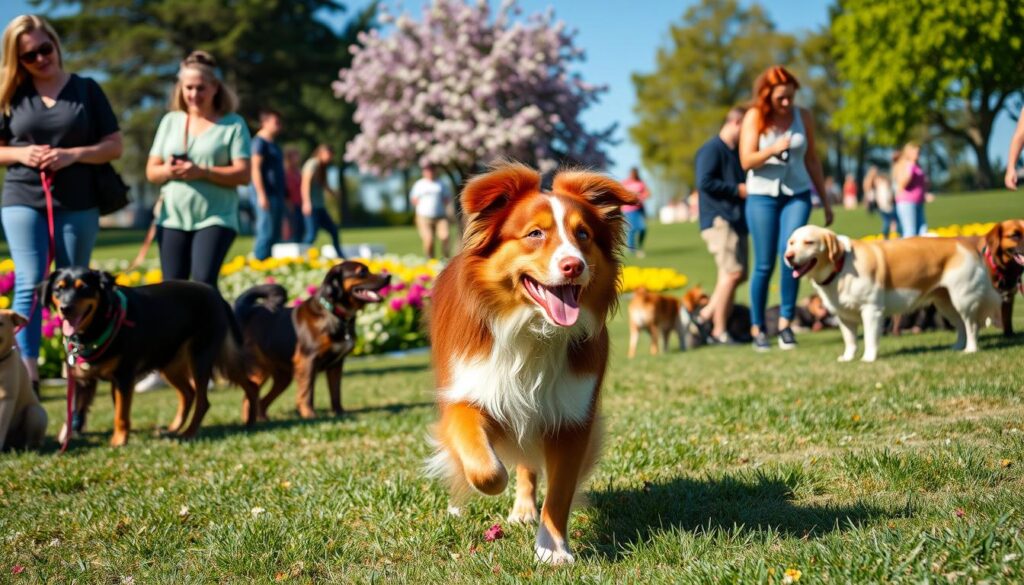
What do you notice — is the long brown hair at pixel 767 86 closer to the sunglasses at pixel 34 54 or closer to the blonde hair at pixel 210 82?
the blonde hair at pixel 210 82

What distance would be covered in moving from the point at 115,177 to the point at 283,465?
2.77 meters

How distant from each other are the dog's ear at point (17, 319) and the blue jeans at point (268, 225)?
269 inches

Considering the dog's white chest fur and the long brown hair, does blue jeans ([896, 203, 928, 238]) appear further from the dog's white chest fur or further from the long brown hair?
the dog's white chest fur

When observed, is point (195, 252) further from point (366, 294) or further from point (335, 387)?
point (335, 387)

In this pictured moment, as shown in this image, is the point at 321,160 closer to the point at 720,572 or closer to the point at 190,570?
the point at 190,570

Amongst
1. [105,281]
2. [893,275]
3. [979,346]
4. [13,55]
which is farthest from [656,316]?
[13,55]

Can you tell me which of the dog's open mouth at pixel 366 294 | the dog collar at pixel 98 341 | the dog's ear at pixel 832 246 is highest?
the dog's ear at pixel 832 246

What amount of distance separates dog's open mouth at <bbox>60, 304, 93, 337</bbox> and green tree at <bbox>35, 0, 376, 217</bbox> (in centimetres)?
4458

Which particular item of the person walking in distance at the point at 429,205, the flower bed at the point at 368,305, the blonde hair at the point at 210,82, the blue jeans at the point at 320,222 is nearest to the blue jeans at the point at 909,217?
the flower bed at the point at 368,305

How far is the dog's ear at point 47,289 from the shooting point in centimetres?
557

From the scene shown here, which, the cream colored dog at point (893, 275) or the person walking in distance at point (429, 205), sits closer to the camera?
the cream colored dog at point (893, 275)

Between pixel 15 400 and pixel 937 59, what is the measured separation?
15526mm

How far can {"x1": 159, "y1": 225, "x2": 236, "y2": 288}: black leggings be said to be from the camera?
22.4 feet

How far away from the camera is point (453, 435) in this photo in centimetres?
333
